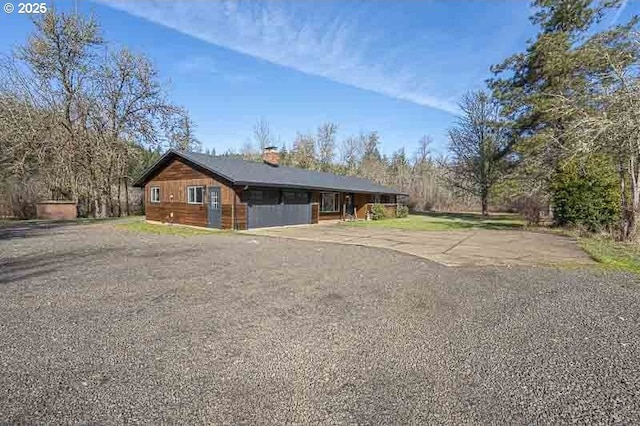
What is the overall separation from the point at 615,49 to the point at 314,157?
1191 inches

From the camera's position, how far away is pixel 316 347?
10.7 feet

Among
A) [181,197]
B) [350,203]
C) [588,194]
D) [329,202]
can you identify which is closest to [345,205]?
[350,203]

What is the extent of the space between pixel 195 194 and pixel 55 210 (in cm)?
1062

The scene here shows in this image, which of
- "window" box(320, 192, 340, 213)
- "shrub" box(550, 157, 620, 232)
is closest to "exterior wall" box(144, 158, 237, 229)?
"window" box(320, 192, 340, 213)

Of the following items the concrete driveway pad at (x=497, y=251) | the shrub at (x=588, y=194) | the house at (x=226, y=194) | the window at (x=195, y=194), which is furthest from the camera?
the window at (x=195, y=194)

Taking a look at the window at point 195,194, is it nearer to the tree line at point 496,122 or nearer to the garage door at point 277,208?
the garage door at point 277,208

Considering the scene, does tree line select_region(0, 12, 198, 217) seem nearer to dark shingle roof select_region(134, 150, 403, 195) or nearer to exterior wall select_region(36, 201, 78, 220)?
exterior wall select_region(36, 201, 78, 220)

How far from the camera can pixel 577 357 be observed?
10.1ft

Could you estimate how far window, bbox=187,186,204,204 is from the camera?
53.5ft

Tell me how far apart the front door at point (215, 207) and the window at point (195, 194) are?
2.59 ft

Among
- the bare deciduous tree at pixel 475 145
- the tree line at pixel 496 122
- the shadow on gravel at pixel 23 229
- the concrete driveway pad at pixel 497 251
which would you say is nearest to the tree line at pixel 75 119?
the tree line at pixel 496 122

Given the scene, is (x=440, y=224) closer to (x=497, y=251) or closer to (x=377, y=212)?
(x=377, y=212)

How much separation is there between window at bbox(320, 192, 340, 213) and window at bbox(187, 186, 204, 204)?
7490 mm

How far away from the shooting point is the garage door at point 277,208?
15.8m
